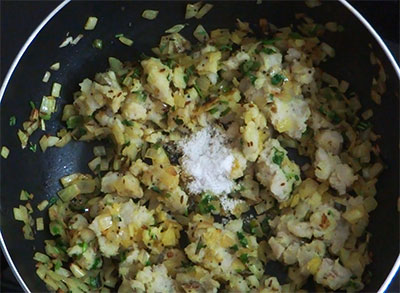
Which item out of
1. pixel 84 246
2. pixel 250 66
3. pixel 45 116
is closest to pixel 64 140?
pixel 45 116

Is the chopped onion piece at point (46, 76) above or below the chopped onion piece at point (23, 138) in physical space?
above

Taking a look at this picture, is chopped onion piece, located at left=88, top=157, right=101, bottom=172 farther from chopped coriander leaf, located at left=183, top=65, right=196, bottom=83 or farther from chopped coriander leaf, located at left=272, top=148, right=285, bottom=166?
chopped coriander leaf, located at left=272, top=148, right=285, bottom=166

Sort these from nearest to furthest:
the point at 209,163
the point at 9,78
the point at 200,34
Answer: the point at 9,78
the point at 209,163
the point at 200,34

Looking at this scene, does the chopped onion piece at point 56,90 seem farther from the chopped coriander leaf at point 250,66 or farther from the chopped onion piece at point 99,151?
A: the chopped coriander leaf at point 250,66

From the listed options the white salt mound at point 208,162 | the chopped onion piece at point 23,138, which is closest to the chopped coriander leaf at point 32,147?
the chopped onion piece at point 23,138

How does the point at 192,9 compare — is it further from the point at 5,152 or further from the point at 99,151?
the point at 5,152

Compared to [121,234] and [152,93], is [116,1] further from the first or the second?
[121,234]

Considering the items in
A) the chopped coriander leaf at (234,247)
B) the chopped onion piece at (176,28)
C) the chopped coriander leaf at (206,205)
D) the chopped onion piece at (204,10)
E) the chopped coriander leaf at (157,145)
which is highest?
the chopped onion piece at (204,10)

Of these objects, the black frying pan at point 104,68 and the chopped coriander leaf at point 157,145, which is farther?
the chopped coriander leaf at point 157,145
